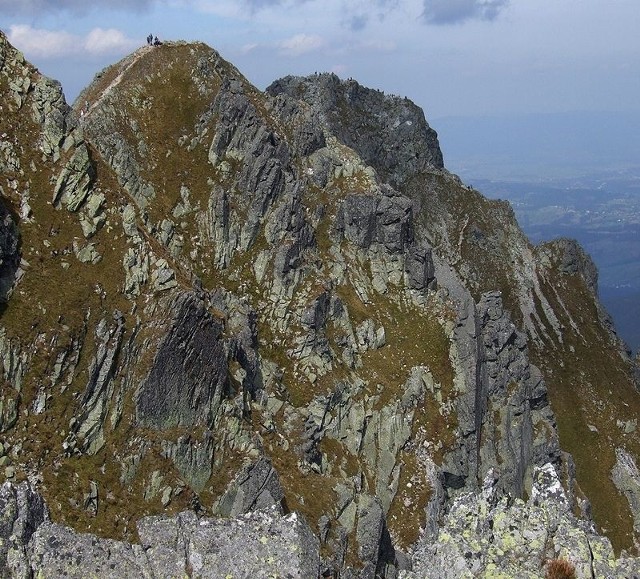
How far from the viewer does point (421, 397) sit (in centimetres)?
5878

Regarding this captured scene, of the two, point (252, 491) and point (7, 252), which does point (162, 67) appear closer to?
point (7, 252)

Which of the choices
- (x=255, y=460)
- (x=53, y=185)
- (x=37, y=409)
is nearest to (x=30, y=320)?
(x=37, y=409)

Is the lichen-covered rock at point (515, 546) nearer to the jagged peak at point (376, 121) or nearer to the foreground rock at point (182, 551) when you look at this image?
the foreground rock at point (182, 551)

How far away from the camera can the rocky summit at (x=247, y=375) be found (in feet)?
58.4

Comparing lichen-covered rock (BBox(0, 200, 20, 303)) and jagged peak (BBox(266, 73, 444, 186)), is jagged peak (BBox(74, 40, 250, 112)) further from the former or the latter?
jagged peak (BBox(266, 73, 444, 186))

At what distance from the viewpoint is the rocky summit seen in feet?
58.4

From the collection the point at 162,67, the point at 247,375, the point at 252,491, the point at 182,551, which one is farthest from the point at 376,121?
the point at 182,551

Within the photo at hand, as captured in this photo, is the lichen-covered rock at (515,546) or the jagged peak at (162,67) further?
the jagged peak at (162,67)

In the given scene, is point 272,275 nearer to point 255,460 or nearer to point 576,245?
point 255,460

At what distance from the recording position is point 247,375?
49.1 m

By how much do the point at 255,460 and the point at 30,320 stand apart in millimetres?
16933

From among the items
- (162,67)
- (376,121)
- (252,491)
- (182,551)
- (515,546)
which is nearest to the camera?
(515,546)

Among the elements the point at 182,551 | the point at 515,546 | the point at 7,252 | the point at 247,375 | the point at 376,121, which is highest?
the point at 376,121

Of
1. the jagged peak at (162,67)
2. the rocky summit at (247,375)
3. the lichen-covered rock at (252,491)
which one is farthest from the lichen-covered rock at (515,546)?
the jagged peak at (162,67)
